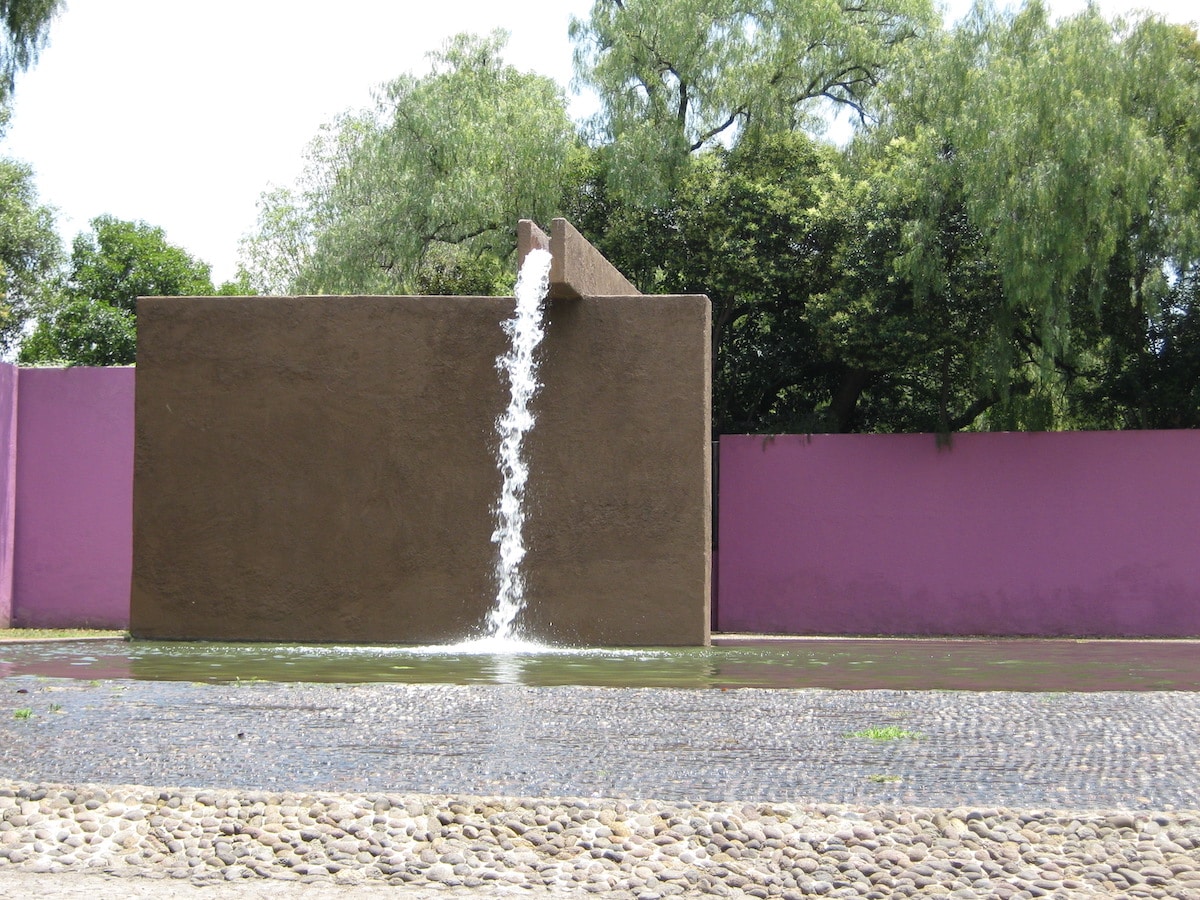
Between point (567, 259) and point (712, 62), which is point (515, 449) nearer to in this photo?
point (567, 259)

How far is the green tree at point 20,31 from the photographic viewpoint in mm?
13602

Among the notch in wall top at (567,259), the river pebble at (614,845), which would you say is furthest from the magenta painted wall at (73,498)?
the river pebble at (614,845)

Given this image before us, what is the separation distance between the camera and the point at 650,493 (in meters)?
9.75

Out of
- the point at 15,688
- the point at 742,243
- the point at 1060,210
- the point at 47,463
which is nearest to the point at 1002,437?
the point at 1060,210

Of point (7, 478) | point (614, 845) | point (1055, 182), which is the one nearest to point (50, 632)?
point (7, 478)

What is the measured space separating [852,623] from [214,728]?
10.6 meters

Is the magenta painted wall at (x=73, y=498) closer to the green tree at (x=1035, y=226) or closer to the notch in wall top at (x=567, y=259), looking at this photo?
the notch in wall top at (x=567, y=259)

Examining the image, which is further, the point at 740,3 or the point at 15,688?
the point at 740,3

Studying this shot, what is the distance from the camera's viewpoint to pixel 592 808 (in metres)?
3.62

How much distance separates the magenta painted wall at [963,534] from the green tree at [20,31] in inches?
308

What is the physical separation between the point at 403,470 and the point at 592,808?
21.2 feet

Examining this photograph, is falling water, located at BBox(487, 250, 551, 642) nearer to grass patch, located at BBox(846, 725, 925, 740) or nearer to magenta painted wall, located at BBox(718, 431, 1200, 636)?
grass patch, located at BBox(846, 725, 925, 740)

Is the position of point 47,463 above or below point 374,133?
below

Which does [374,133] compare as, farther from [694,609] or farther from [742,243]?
[694,609]
